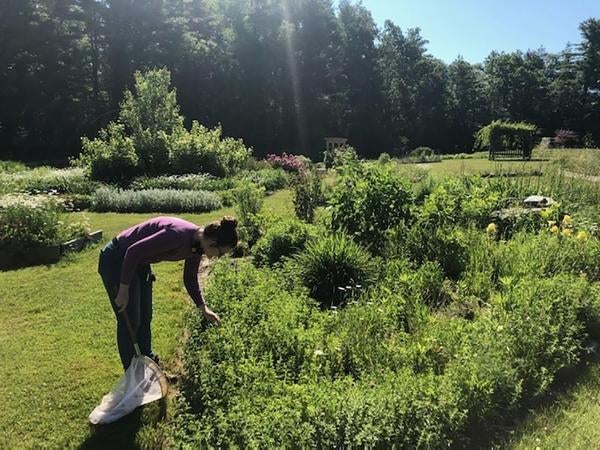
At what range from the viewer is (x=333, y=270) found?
5.19m

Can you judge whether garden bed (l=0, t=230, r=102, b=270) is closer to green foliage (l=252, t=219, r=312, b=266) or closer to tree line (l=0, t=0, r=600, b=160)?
green foliage (l=252, t=219, r=312, b=266)

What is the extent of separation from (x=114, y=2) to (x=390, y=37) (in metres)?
27.2

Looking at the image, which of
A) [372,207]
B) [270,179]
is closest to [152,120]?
[270,179]

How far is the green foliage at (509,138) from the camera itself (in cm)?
2392

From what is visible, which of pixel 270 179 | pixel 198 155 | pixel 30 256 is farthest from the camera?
pixel 198 155

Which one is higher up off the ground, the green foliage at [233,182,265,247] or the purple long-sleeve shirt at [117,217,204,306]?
the purple long-sleeve shirt at [117,217,204,306]

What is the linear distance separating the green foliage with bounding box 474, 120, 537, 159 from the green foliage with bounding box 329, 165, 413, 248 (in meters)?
19.2

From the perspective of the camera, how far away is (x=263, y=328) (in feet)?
12.7

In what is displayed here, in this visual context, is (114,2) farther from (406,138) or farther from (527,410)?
(527,410)

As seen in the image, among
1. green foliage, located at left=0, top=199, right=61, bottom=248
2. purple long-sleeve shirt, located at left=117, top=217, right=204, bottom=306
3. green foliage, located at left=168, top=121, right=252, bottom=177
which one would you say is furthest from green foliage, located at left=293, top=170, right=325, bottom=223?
green foliage, located at left=168, top=121, right=252, bottom=177

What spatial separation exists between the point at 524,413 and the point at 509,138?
77.7ft

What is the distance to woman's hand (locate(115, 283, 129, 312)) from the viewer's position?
309 cm

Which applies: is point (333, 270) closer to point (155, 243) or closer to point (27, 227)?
point (155, 243)

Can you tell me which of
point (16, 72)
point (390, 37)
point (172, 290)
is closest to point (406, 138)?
point (390, 37)
